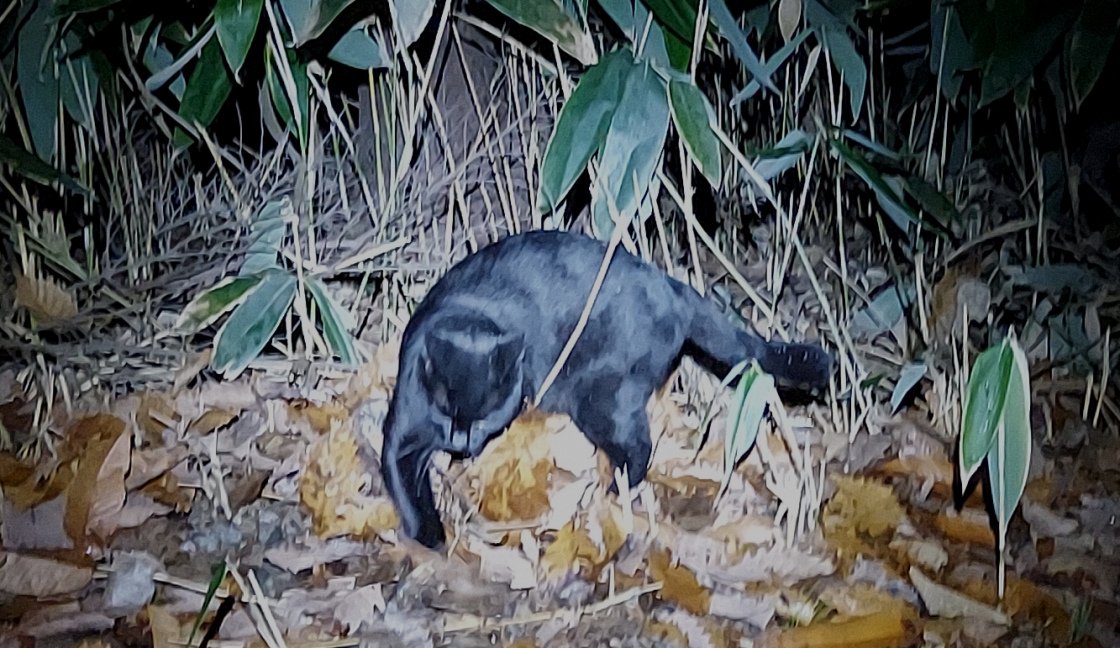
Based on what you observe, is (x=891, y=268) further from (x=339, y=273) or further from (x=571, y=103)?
(x=339, y=273)

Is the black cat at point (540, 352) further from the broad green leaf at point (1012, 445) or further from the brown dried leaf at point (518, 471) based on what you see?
the broad green leaf at point (1012, 445)

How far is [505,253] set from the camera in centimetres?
98

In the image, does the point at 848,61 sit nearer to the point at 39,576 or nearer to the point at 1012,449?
the point at 1012,449

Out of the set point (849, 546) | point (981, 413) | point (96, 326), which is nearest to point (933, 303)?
point (981, 413)

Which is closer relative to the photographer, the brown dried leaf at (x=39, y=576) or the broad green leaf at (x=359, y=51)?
the brown dried leaf at (x=39, y=576)

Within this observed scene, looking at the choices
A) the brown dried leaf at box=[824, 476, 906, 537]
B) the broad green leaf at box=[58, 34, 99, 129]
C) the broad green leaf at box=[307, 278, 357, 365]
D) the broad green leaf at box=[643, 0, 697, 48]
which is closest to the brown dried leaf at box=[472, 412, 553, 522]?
the broad green leaf at box=[307, 278, 357, 365]

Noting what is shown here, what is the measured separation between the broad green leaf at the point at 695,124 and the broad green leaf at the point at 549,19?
3.8 inches

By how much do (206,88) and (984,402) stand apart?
0.75m

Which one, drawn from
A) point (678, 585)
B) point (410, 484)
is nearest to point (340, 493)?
point (410, 484)

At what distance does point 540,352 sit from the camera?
969mm

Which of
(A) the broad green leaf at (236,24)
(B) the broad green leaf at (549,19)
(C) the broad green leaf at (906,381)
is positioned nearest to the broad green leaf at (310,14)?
(A) the broad green leaf at (236,24)

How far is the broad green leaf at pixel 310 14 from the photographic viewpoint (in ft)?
2.99

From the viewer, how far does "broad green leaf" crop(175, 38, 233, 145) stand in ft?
3.19

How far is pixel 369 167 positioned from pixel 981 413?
1.96ft
